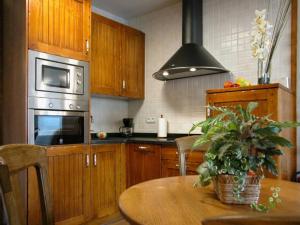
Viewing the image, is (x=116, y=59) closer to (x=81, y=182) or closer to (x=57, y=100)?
(x=57, y=100)

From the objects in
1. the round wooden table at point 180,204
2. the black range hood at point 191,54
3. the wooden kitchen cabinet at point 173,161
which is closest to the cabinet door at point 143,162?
the wooden kitchen cabinet at point 173,161

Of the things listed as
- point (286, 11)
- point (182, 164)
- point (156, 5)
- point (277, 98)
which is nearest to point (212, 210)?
point (182, 164)

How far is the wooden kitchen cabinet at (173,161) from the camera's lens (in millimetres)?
2688

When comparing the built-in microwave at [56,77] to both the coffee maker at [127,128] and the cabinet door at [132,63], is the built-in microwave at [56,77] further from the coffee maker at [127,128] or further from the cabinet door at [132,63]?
the coffee maker at [127,128]

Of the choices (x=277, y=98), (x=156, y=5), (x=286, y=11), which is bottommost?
(x=277, y=98)

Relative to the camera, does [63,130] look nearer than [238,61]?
Yes

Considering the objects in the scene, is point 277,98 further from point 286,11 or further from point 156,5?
point 156,5

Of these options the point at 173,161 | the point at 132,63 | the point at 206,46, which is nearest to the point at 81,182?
the point at 173,161

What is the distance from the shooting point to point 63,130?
2543 mm

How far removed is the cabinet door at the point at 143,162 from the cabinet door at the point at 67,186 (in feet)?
2.18

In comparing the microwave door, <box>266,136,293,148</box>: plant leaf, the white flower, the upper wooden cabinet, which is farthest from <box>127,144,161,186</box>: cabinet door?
<box>266,136,293,148</box>: plant leaf

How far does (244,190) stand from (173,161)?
185 cm

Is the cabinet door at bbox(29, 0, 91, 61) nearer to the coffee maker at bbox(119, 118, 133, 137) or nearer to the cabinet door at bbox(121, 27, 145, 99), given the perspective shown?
the cabinet door at bbox(121, 27, 145, 99)

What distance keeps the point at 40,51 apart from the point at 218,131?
188 centimetres
